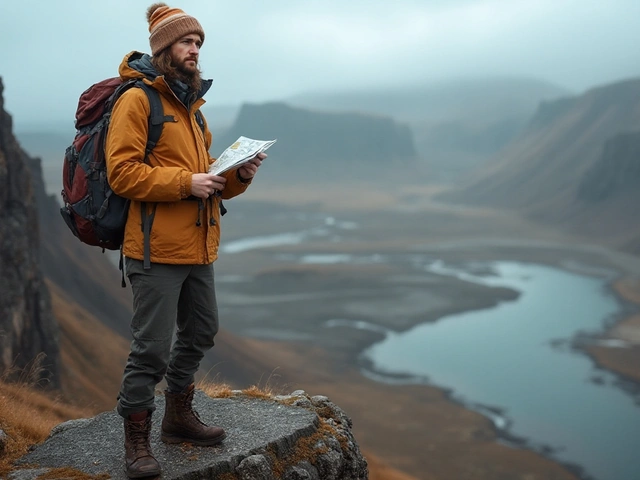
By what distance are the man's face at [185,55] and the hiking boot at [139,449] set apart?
2357 mm

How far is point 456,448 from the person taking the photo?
32469 millimetres

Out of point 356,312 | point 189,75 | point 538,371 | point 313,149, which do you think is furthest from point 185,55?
point 313,149

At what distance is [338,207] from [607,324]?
86.6 meters

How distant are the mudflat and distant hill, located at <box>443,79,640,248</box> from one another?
6.79 m

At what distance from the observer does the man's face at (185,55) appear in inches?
203

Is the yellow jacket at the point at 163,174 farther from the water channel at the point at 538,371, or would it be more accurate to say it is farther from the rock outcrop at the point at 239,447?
the water channel at the point at 538,371

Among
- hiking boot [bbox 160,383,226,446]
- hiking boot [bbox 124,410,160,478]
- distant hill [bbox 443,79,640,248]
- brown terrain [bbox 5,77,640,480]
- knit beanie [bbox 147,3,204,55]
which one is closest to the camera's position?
knit beanie [bbox 147,3,204,55]

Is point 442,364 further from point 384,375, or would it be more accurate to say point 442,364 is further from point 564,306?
point 564,306

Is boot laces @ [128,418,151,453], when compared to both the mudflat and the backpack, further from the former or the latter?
the mudflat

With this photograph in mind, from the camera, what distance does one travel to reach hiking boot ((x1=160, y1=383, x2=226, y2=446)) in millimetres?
5809

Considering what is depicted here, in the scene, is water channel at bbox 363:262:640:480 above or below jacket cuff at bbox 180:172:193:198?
below

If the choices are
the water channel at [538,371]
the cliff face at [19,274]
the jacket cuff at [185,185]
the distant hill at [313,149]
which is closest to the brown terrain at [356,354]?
the cliff face at [19,274]

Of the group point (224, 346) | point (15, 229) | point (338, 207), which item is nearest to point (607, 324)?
point (224, 346)

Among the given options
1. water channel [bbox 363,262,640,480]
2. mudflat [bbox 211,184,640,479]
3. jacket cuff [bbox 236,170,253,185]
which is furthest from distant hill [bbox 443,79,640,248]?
jacket cuff [bbox 236,170,253,185]
